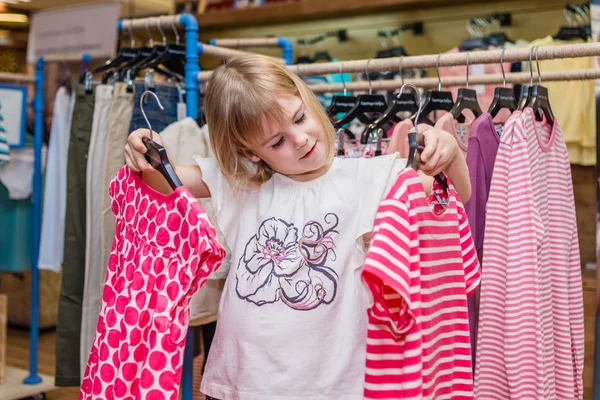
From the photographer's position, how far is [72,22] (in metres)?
4.00

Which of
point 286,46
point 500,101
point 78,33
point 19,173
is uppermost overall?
point 78,33

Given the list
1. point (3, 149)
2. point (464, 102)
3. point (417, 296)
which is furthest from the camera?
point (3, 149)

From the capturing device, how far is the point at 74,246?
83.3 inches

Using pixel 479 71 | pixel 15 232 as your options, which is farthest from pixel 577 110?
pixel 15 232

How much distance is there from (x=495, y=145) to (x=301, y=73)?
579 mm

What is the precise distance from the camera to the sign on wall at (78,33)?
150 inches

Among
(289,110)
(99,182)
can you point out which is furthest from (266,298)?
(99,182)

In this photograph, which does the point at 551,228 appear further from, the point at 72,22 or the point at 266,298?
the point at 72,22

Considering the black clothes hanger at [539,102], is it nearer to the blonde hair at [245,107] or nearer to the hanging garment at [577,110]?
the blonde hair at [245,107]

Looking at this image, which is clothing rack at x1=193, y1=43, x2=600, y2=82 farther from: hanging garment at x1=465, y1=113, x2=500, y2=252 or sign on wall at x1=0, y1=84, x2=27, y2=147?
sign on wall at x1=0, y1=84, x2=27, y2=147

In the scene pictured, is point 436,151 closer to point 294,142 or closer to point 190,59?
point 294,142

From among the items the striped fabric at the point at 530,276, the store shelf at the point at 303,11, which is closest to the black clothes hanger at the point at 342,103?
the striped fabric at the point at 530,276

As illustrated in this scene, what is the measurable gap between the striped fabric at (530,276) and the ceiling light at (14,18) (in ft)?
14.0

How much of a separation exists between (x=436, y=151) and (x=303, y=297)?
0.38 m
